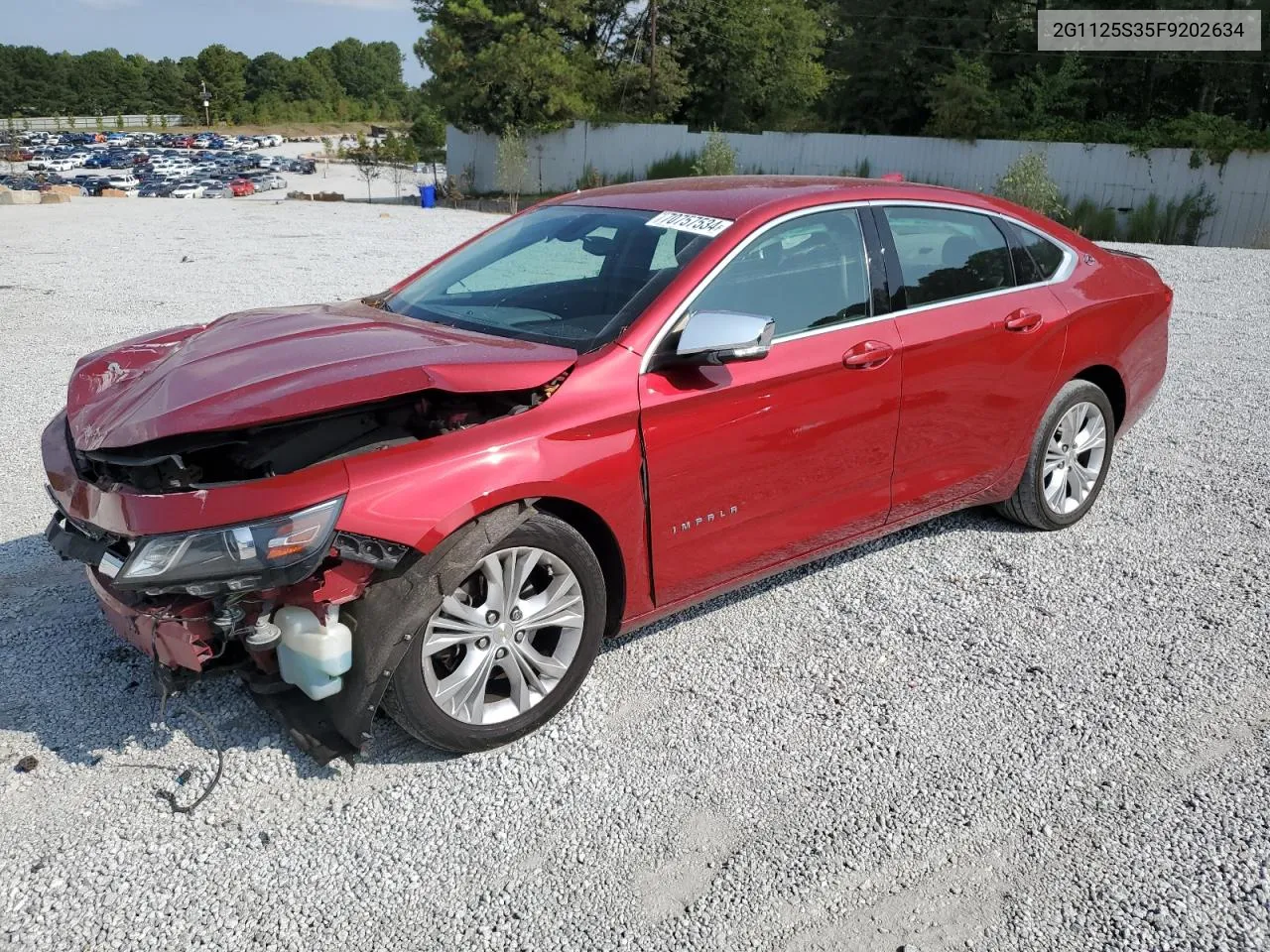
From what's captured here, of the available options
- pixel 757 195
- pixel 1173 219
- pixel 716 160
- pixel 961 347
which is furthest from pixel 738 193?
pixel 716 160

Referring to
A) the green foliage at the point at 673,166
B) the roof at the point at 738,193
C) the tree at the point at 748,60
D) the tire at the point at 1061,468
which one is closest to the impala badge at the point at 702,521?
the roof at the point at 738,193

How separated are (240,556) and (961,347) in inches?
115

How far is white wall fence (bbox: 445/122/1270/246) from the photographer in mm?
28312

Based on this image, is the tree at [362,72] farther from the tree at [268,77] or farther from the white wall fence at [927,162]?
the white wall fence at [927,162]

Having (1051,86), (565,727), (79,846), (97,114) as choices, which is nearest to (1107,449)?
(565,727)

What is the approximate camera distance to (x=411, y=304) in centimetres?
413

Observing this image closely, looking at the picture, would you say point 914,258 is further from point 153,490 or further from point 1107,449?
point 153,490

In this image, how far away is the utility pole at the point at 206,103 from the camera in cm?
13488

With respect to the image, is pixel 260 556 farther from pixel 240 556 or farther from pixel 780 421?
pixel 780 421

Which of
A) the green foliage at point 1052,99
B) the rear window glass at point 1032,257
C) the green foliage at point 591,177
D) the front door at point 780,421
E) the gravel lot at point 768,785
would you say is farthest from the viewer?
the green foliage at point 591,177

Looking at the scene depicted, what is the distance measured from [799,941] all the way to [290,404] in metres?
1.95

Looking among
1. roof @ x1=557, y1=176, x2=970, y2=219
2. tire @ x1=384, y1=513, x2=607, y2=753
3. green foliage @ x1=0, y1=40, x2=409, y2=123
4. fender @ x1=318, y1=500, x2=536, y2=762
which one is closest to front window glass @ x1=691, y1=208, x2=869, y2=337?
roof @ x1=557, y1=176, x2=970, y2=219

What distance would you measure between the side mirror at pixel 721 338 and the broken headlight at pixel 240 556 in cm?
124

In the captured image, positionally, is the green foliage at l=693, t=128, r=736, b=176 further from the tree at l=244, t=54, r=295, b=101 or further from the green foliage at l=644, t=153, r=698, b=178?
the tree at l=244, t=54, r=295, b=101
